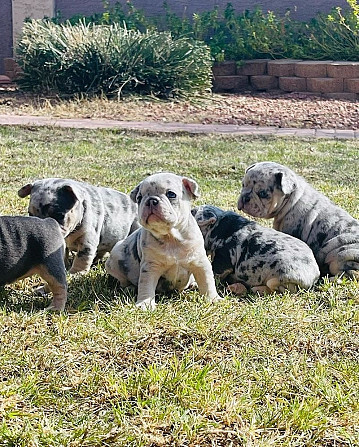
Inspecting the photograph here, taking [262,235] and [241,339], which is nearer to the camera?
[241,339]

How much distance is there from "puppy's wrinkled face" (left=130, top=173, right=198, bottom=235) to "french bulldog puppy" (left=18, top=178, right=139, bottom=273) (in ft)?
2.13

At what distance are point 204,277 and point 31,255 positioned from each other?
1155 millimetres

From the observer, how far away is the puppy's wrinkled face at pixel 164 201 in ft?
14.2

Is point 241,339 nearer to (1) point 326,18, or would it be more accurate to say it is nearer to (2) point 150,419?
(2) point 150,419

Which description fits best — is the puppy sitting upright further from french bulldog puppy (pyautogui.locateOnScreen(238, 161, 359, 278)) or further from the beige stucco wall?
the beige stucco wall

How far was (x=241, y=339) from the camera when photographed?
3918mm

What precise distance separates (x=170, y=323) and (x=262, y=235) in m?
1.29

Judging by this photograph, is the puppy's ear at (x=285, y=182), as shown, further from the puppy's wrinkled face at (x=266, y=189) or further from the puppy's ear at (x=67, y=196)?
the puppy's ear at (x=67, y=196)

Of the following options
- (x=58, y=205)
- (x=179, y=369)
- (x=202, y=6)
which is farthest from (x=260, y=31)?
(x=179, y=369)

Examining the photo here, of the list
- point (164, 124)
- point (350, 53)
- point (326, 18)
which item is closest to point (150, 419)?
point (164, 124)

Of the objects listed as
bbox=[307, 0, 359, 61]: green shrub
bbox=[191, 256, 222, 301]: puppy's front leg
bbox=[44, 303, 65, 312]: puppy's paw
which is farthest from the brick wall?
bbox=[44, 303, 65, 312]: puppy's paw

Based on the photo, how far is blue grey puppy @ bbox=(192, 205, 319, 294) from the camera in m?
4.77

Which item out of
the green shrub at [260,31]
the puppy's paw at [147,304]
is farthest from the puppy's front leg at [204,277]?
the green shrub at [260,31]

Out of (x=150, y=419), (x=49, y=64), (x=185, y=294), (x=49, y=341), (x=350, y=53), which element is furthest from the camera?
(x=350, y=53)
